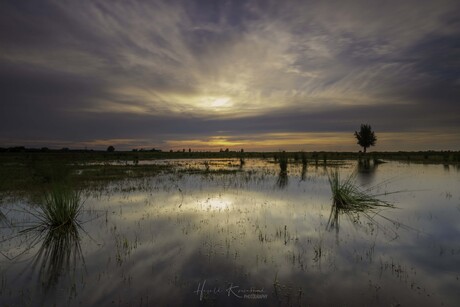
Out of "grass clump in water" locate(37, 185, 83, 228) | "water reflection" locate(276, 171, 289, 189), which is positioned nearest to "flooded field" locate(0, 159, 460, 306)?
"grass clump in water" locate(37, 185, 83, 228)

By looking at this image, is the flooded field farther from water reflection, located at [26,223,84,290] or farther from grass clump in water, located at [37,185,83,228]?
grass clump in water, located at [37,185,83,228]

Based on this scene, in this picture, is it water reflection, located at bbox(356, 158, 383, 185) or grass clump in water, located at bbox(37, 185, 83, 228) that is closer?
grass clump in water, located at bbox(37, 185, 83, 228)

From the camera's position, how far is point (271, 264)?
644 centimetres

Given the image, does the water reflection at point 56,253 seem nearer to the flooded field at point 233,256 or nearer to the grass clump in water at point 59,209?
the flooded field at point 233,256

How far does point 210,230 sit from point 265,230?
1688 millimetres

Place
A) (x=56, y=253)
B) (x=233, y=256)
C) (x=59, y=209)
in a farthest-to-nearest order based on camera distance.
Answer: (x=59, y=209) → (x=56, y=253) → (x=233, y=256)

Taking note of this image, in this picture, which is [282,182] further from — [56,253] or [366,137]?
[366,137]

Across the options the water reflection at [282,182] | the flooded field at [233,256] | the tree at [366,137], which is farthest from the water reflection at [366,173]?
the tree at [366,137]

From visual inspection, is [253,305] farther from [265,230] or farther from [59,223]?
[59,223]

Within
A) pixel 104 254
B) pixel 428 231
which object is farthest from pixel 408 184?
pixel 104 254

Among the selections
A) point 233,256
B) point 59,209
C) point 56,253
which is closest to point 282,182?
point 233,256

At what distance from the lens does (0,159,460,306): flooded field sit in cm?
511

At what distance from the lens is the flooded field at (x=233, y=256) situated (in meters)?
5.11

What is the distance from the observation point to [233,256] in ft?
22.6
